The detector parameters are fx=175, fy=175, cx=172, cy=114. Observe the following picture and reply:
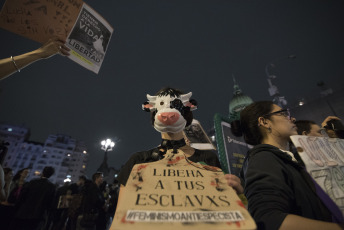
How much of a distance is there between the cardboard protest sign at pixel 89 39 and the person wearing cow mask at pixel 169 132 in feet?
4.71

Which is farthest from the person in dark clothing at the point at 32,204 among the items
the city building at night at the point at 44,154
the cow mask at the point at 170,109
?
the city building at night at the point at 44,154

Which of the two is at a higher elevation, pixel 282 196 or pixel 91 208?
pixel 282 196

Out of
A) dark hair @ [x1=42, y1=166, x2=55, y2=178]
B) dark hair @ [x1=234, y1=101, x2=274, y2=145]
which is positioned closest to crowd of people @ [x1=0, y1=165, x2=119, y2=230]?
dark hair @ [x1=42, y1=166, x2=55, y2=178]

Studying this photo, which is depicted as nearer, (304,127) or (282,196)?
(282,196)

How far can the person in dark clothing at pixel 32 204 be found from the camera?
438 centimetres

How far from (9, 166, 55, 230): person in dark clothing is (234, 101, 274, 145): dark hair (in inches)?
214

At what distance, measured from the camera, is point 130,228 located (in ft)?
2.94

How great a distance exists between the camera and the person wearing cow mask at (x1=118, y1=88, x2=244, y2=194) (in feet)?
6.91

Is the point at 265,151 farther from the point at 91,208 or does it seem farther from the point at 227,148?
the point at 91,208

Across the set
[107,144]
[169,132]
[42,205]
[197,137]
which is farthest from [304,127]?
[107,144]

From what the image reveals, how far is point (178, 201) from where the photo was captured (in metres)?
1.07

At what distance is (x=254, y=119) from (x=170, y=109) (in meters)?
1.10

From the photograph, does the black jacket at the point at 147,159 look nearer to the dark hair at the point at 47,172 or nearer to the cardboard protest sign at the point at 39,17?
the cardboard protest sign at the point at 39,17

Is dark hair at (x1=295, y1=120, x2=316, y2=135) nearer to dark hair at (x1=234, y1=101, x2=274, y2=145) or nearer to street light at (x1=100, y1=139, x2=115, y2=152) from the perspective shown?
dark hair at (x1=234, y1=101, x2=274, y2=145)
